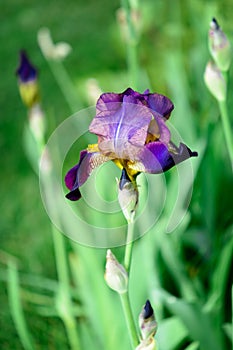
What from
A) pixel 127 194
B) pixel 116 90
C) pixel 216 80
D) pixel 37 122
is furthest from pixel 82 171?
pixel 116 90

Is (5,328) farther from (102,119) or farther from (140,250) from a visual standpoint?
(102,119)

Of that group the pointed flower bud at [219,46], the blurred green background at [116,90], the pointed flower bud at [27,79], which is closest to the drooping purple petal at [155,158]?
the pointed flower bud at [219,46]

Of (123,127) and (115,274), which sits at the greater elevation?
(123,127)

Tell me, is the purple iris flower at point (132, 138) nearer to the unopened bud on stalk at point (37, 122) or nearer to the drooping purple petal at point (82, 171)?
the drooping purple petal at point (82, 171)

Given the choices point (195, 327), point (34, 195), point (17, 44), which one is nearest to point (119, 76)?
point (34, 195)

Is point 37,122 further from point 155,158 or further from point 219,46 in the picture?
point 155,158
